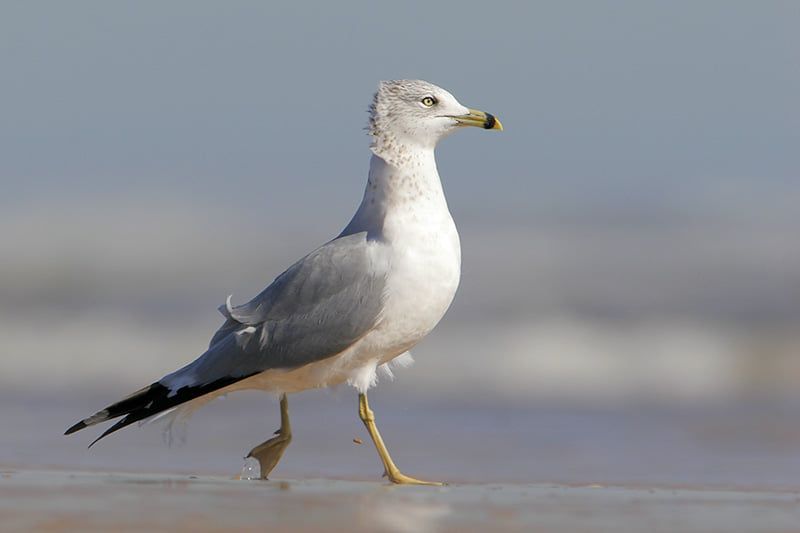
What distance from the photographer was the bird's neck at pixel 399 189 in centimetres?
679

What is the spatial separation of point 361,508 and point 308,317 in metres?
1.61

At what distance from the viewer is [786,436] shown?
34.0 feet

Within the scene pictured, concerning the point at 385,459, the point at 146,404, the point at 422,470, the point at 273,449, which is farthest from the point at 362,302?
the point at 422,470

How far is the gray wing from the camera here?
6.58 metres

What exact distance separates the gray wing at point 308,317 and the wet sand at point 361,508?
736 millimetres

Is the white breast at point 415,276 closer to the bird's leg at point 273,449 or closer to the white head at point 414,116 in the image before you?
the white head at point 414,116

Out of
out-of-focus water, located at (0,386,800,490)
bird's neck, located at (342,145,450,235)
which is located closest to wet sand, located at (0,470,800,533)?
bird's neck, located at (342,145,450,235)

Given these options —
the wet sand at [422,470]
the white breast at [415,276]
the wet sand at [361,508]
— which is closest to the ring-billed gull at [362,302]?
the white breast at [415,276]

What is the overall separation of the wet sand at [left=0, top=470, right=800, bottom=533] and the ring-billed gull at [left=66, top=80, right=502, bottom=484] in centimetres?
72

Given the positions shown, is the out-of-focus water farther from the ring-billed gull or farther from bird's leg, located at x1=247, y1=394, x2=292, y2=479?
the ring-billed gull

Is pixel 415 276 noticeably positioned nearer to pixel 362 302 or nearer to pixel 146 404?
pixel 362 302

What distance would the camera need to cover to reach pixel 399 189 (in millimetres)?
6820

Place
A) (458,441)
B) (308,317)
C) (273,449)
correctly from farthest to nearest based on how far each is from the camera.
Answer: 1. (458,441)
2. (273,449)
3. (308,317)

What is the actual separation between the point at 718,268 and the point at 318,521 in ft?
57.3
